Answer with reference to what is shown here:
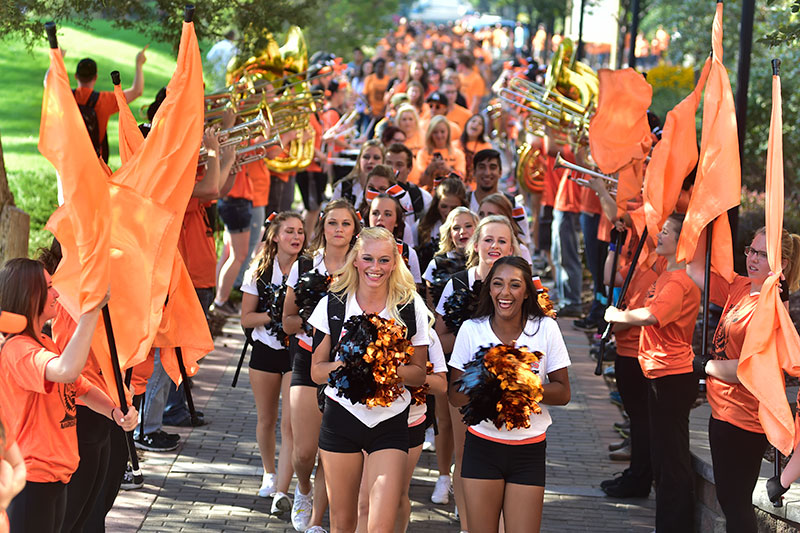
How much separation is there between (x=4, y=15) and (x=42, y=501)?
392 cm

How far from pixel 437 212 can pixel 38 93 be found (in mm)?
17278

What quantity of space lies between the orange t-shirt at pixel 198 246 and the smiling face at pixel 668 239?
3.48 meters

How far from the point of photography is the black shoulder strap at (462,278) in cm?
654

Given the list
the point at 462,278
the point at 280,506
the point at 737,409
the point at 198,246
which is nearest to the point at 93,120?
the point at 198,246

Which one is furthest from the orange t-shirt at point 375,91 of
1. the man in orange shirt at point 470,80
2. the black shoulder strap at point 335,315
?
the black shoulder strap at point 335,315

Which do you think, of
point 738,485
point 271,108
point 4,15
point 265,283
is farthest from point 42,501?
point 271,108

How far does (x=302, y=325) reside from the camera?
6461 millimetres

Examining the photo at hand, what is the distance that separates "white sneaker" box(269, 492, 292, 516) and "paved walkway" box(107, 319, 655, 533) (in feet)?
0.17

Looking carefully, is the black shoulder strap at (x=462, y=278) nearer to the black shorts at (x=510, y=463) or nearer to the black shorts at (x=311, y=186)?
the black shorts at (x=510, y=463)

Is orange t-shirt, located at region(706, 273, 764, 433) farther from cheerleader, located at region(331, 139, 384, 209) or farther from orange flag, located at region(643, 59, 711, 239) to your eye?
cheerleader, located at region(331, 139, 384, 209)

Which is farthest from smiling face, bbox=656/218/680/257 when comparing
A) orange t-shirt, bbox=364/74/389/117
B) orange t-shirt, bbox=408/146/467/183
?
orange t-shirt, bbox=364/74/389/117

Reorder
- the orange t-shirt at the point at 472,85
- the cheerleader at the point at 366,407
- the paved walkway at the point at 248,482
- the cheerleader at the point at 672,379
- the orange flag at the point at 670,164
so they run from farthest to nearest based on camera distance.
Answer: the orange t-shirt at the point at 472,85
the paved walkway at the point at 248,482
the cheerleader at the point at 672,379
the orange flag at the point at 670,164
the cheerleader at the point at 366,407

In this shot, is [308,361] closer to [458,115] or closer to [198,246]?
[198,246]

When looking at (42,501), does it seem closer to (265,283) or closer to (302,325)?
(302,325)
